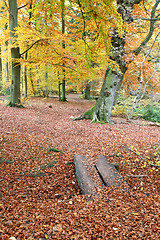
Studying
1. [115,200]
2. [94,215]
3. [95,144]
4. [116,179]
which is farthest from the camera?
[95,144]

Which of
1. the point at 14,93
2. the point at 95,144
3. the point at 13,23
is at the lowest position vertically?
the point at 95,144

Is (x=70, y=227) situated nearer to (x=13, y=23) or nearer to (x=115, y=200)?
(x=115, y=200)

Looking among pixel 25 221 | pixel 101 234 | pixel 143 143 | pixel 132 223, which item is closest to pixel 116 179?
pixel 132 223

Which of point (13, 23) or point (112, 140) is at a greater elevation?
point (13, 23)

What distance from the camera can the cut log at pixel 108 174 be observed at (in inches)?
125

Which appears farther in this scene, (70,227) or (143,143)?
(143,143)

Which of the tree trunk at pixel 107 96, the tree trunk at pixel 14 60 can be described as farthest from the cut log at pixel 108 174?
the tree trunk at pixel 14 60

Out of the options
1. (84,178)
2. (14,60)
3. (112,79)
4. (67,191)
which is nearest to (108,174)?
(84,178)

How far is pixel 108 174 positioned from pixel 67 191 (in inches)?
36.7

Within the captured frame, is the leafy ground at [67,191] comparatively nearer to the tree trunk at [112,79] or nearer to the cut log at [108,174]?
the cut log at [108,174]

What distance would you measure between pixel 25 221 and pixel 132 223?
57.9 inches

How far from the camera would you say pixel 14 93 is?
344 inches

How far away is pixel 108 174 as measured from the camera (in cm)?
343

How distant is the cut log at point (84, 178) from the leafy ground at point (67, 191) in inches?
5.5
